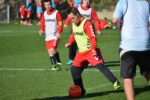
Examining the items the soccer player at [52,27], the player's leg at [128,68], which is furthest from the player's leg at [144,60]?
the soccer player at [52,27]

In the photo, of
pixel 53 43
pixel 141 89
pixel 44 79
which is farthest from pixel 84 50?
pixel 53 43

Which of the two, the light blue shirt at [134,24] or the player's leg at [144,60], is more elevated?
the light blue shirt at [134,24]

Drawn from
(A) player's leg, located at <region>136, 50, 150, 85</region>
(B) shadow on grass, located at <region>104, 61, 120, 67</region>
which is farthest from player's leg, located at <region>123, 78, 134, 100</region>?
(B) shadow on grass, located at <region>104, 61, 120, 67</region>

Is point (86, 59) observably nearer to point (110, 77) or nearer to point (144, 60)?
point (110, 77)

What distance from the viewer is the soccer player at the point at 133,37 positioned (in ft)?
22.2

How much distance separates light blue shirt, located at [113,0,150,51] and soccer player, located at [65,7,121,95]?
5.61 ft

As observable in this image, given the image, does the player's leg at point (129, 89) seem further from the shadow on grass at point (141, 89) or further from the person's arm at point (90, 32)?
the shadow on grass at point (141, 89)

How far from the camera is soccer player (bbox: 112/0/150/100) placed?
678 cm

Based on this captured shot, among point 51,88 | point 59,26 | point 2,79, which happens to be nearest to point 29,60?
point 59,26

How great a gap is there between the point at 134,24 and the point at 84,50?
7.12ft

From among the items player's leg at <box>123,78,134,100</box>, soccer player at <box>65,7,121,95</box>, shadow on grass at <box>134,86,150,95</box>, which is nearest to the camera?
player's leg at <box>123,78,134,100</box>

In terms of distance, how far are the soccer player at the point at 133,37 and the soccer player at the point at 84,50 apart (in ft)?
5.61

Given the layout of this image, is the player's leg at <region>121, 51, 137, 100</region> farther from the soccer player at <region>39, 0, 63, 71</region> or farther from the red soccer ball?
the soccer player at <region>39, 0, 63, 71</region>

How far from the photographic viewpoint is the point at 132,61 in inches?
267
